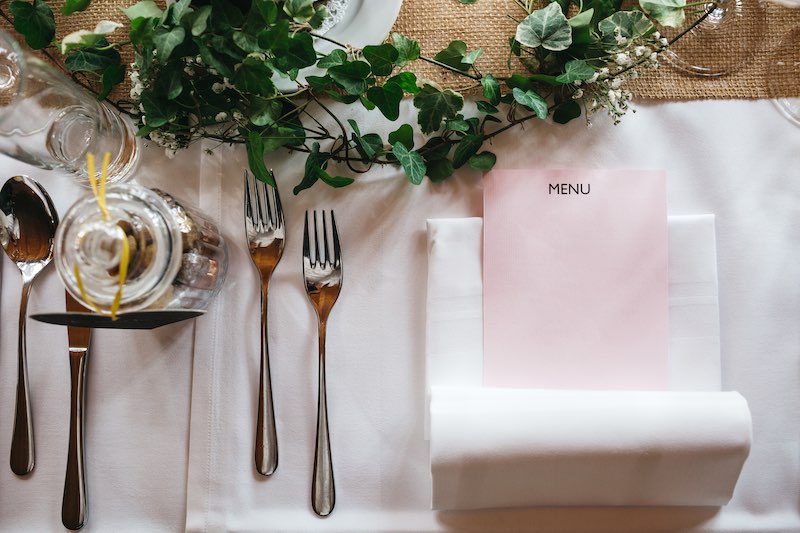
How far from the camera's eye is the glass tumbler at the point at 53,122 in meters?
0.64

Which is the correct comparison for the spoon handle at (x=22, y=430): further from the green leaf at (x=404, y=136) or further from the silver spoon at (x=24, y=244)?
the green leaf at (x=404, y=136)

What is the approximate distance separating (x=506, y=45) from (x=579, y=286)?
0.31 metres

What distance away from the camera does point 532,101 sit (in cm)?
65

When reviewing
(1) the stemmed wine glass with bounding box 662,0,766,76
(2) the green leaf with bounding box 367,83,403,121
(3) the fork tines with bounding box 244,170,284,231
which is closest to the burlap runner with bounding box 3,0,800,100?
(1) the stemmed wine glass with bounding box 662,0,766,76

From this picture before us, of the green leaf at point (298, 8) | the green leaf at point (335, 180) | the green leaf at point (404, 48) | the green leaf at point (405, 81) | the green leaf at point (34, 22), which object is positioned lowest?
the green leaf at point (335, 180)

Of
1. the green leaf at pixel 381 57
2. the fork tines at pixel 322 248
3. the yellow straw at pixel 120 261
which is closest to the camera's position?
the yellow straw at pixel 120 261

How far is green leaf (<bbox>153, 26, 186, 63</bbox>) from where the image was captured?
563 mm

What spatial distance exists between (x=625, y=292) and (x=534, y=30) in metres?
0.32

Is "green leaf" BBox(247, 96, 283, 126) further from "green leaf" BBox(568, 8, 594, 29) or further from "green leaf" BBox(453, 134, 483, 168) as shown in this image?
"green leaf" BBox(568, 8, 594, 29)

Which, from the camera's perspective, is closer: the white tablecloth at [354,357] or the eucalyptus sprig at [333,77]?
the eucalyptus sprig at [333,77]

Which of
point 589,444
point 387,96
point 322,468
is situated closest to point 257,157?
point 387,96

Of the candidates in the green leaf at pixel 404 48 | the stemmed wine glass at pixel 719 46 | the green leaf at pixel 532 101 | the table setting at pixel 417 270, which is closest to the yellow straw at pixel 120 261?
the table setting at pixel 417 270

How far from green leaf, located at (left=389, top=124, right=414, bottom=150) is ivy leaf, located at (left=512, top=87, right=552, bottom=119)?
126 millimetres

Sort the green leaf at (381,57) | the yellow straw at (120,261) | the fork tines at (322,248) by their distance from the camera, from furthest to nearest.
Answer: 1. the fork tines at (322,248)
2. the green leaf at (381,57)
3. the yellow straw at (120,261)
